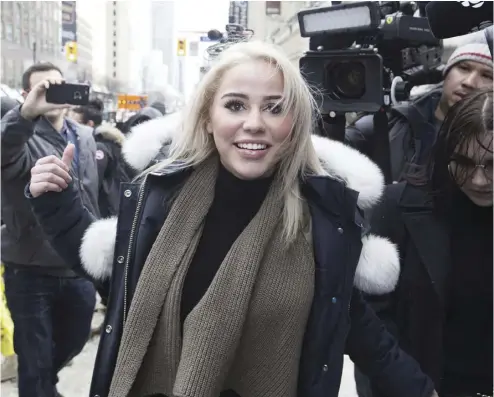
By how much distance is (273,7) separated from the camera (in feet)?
64.0

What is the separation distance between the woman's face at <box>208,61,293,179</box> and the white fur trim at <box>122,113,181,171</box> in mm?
236

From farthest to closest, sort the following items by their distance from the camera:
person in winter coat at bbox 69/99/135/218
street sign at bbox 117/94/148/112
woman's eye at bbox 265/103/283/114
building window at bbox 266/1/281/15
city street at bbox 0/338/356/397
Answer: street sign at bbox 117/94/148/112 → building window at bbox 266/1/281/15 → person in winter coat at bbox 69/99/135/218 → city street at bbox 0/338/356/397 → woman's eye at bbox 265/103/283/114

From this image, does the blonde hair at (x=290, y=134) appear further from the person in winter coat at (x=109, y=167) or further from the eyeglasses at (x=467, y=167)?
the person in winter coat at (x=109, y=167)

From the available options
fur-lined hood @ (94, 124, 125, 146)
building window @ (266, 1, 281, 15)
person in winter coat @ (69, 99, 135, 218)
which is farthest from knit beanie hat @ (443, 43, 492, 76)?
building window @ (266, 1, 281, 15)

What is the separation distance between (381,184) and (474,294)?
17.6 inches

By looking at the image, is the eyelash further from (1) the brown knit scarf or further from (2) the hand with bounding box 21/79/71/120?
(2) the hand with bounding box 21/79/71/120

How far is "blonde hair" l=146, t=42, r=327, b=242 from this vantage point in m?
1.59

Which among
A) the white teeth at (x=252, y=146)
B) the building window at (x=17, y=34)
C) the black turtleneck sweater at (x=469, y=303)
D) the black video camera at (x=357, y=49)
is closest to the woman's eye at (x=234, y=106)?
the white teeth at (x=252, y=146)

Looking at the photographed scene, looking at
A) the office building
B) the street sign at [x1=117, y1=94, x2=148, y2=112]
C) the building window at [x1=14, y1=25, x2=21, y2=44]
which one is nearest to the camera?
the office building

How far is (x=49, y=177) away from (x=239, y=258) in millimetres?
602

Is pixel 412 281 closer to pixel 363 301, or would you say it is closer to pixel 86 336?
pixel 363 301

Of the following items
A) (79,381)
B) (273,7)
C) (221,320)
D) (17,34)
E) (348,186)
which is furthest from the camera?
(273,7)

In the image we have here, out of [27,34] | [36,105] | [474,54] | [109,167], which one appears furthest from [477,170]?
[27,34]

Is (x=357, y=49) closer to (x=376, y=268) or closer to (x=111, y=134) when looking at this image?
(x=376, y=268)
